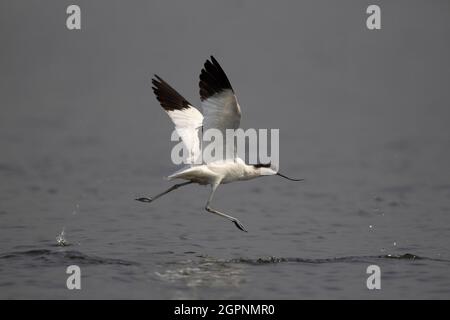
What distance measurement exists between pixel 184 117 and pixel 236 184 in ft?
14.1

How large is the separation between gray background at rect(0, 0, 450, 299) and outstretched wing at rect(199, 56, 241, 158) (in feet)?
5.20

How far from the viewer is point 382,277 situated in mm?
10211

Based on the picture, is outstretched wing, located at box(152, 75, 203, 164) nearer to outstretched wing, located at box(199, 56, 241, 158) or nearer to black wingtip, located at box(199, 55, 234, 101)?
outstretched wing, located at box(199, 56, 241, 158)

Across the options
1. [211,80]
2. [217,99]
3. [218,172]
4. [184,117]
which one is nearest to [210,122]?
[217,99]

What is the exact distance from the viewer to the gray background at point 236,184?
33.6 ft

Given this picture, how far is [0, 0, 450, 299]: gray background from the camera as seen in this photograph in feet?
33.6

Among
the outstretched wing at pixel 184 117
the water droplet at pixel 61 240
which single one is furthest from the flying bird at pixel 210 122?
the water droplet at pixel 61 240

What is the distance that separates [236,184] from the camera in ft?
51.4

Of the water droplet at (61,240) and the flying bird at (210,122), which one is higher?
the flying bird at (210,122)

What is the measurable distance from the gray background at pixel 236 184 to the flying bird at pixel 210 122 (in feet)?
2.84

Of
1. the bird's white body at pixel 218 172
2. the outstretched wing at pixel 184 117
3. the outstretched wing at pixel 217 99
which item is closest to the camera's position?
the outstretched wing at pixel 217 99

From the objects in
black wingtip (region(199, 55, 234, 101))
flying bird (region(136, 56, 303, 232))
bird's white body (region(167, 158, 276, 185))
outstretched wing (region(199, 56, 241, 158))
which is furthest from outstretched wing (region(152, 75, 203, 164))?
black wingtip (region(199, 55, 234, 101))

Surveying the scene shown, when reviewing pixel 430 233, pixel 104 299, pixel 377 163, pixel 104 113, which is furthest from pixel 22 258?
pixel 104 113

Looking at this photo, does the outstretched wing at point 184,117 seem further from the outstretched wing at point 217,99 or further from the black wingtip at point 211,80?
the black wingtip at point 211,80
